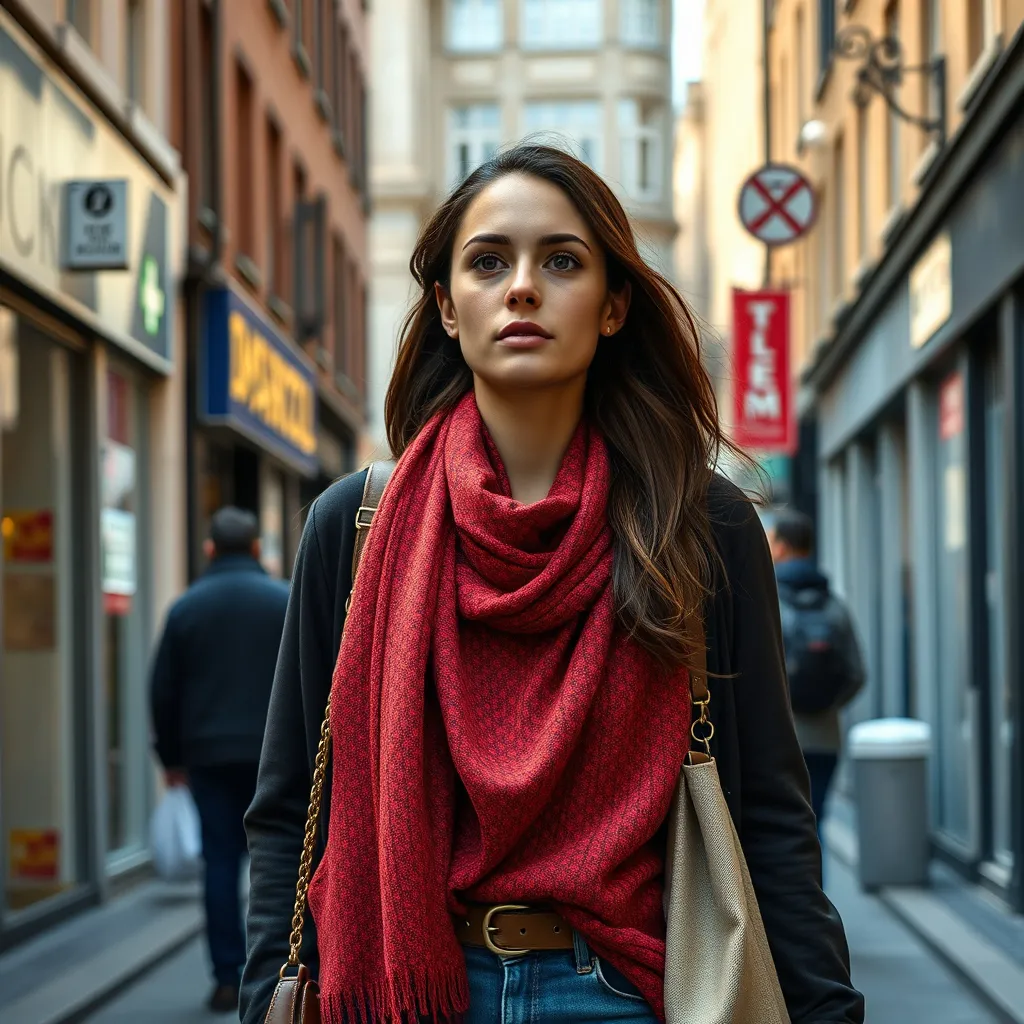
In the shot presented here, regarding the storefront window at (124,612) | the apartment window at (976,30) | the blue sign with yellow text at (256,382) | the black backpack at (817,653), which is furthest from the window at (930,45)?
the storefront window at (124,612)

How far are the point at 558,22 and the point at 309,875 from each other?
50.2 metres

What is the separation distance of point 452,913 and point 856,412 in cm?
1640

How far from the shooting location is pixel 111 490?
41.7 feet

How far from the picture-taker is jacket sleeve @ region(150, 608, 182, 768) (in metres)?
8.41

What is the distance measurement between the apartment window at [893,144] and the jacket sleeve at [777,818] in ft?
42.4

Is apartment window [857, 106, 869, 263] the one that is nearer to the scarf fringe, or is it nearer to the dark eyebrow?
the dark eyebrow

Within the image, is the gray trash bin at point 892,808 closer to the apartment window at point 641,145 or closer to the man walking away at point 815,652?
the man walking away at point 815,652

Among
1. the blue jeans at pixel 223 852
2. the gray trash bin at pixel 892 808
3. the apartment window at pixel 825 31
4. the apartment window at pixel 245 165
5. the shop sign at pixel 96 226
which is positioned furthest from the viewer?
the apartment window at pixel 825 31

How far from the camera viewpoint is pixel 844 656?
9133 millimetres

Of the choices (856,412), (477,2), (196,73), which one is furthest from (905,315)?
(477,2)

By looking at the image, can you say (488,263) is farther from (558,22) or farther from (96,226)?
(558,22)

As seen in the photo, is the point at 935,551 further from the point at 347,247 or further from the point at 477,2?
the point at 477,2

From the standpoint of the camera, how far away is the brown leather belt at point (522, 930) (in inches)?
95.6

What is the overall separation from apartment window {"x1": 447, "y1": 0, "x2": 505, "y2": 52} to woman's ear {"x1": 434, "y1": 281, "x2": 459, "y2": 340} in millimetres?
48884
